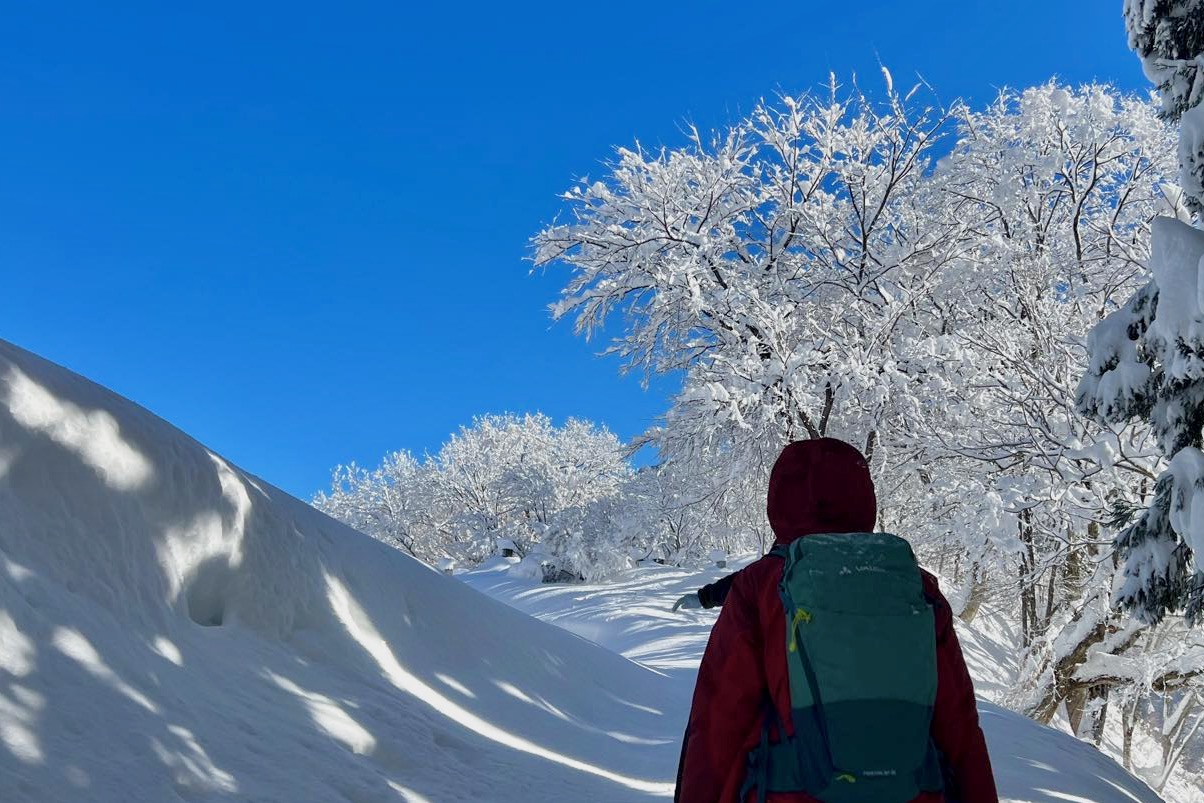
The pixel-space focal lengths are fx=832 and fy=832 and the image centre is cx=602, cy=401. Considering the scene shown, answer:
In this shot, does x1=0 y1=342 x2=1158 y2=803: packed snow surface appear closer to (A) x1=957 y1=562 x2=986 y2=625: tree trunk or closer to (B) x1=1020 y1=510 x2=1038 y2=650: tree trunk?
(B) x1=1020 y1=510 x2=1038 y2=650: tree trunk

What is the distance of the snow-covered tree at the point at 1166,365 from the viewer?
3.34m

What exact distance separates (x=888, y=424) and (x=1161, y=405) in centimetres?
909

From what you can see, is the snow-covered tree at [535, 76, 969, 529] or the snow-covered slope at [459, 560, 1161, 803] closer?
the snow-covered slope at [459, 560, 1161, 803]

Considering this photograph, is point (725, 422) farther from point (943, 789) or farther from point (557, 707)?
point (943, 789)

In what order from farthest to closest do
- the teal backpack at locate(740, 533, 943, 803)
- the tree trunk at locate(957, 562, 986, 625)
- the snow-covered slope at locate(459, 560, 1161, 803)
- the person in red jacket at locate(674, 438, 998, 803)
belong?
the tree trunk at locate(957, 562, 986, 625) < the snow-covered slope at locate(459, 560, 1161, 803) < the person in red jacket at locate(674, 438, 998, 803) < the teal backpack at locate(740, 533, 943, 803)

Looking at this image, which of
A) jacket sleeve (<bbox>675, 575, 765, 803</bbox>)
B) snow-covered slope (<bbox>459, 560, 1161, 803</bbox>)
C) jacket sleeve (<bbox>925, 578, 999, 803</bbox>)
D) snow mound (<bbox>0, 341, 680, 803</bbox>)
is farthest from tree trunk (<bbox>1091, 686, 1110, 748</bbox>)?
jacket sleeve (<bbox>675, 575, 765, 803</bbox>)

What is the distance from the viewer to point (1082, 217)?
12984 millimetres

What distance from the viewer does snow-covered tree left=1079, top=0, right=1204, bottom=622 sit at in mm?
3336

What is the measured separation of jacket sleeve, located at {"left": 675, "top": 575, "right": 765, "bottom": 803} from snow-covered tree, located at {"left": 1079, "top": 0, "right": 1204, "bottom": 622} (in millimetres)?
2309

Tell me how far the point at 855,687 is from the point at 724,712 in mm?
326

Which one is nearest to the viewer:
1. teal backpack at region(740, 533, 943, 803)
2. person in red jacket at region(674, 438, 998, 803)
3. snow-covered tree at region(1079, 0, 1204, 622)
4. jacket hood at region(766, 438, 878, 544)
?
teal backpack at region(740, 533, 943, 803)

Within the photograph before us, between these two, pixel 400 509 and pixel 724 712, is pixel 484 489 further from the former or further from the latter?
pixel 724 712

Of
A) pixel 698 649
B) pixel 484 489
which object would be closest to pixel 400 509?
pixel 484 489

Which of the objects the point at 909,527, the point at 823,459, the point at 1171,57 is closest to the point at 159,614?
the point at 823,459
